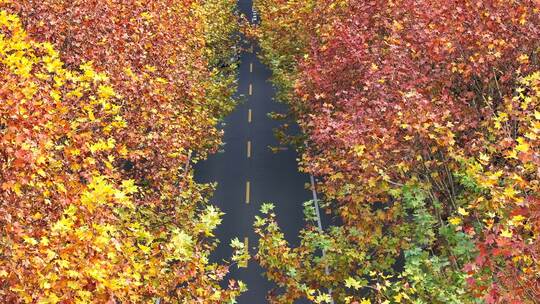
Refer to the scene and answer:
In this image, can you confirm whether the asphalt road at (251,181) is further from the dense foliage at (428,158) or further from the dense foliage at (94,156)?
the dense foliage at (428,158)

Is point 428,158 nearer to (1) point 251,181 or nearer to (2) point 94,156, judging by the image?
(2) point 94,156

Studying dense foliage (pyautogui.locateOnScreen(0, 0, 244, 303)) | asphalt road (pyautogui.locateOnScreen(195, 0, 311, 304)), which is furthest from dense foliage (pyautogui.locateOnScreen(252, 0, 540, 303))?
asphalt road (pyautogui.locateOnScreen(195, 0, 311, 304))

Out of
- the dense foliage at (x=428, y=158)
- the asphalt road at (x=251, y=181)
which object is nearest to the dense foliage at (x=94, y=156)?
the dense foliage at (x=428, y=158)

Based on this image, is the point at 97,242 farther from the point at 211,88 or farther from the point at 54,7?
the point at 211,88

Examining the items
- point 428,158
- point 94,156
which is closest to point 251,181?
point 428,158

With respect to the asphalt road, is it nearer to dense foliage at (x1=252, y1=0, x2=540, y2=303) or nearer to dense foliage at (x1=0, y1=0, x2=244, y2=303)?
dense foliage at (x1=0, y1=0, x2=244, y2=303)
